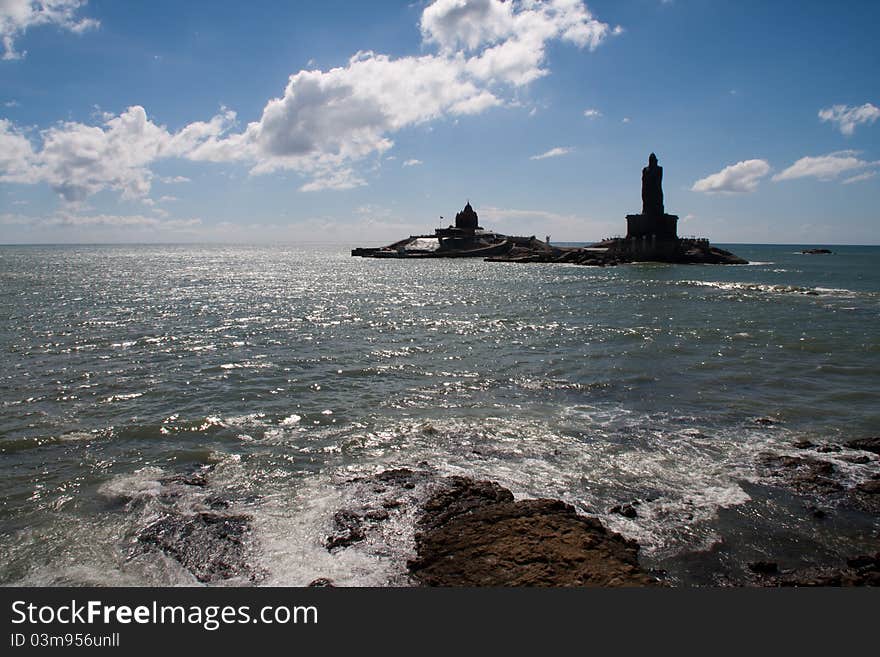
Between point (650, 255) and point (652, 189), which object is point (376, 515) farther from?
point (652, 189)

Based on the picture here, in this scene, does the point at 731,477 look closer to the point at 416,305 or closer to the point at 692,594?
the point at 692,594

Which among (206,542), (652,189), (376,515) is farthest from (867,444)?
(652,189)

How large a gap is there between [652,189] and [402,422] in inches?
3934

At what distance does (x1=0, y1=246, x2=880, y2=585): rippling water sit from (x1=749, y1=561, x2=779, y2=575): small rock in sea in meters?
0.41

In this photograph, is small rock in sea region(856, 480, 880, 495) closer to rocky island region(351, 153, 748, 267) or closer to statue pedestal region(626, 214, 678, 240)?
rocky island region(351, 153, 748, 267)

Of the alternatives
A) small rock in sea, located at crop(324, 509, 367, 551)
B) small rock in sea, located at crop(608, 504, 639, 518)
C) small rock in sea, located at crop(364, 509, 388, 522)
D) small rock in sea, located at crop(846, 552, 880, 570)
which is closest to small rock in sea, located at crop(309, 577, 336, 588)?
small rock in sea, located at crop(324, 509, 367, 551)

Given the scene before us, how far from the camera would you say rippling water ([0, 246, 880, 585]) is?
755cm

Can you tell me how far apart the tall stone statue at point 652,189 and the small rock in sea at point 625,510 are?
99602 millimetres

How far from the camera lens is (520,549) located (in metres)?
6.27

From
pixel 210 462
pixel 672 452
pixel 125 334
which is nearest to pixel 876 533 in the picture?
pixel 672 452

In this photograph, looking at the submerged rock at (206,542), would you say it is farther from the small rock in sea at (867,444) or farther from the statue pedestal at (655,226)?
the statue pedestal at (655,226)

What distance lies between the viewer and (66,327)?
26172 millimetres

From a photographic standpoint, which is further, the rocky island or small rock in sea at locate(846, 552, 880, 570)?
the rocky island

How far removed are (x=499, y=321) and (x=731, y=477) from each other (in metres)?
19.8
